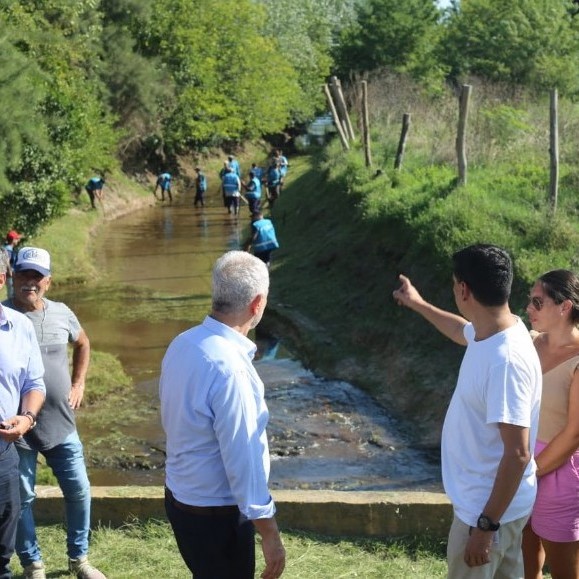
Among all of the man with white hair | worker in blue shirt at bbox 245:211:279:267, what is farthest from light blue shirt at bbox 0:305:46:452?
worker in blue shirt at bbox 245:211:279:267

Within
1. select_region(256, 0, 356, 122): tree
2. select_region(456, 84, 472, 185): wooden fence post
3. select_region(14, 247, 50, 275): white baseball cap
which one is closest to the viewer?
select_region(14, 247, 50, 275): white baseball cap

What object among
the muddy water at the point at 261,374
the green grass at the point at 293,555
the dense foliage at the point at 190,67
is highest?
the dense foliage at the point at 190,67

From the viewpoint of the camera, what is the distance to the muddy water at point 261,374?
8812mm

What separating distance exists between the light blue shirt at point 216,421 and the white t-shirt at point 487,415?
2.22 feet

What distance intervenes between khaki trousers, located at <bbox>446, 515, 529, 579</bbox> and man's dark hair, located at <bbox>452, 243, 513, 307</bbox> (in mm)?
792

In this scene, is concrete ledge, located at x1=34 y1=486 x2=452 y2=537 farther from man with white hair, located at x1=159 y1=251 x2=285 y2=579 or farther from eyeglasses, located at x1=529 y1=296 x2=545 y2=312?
man with white hair, located at x1=159 y1=251 x2=285 y2=579

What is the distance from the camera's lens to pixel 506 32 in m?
35.6

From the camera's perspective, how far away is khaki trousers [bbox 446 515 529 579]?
3104mm

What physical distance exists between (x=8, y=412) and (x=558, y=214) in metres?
8.70

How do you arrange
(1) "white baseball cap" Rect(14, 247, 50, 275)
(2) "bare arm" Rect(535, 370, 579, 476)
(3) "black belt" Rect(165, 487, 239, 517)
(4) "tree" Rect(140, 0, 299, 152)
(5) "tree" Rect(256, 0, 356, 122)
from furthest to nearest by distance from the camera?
1. (5) "tree" Rect(256, 0, 356, 122)
2. (4) "tree" Rect(140, 0, 299, 152)
3. (1) "white baseball cap" Rect(14, 247, 50, 275)
4. (2) "bare arm" Rect(535, 370, 579, 476)
5. (3) "black belt" Rect(165, 487, 239, 517)

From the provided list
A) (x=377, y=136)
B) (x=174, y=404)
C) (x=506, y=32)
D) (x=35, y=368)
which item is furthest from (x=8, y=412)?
(x=506, y=32)

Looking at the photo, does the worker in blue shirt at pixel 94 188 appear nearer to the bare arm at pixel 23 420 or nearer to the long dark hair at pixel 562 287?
the bare arm at pixel 23 420

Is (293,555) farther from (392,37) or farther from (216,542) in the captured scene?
(392,37)

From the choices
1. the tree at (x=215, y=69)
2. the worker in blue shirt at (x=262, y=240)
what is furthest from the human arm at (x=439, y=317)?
the tree at (x=215, y=69)
